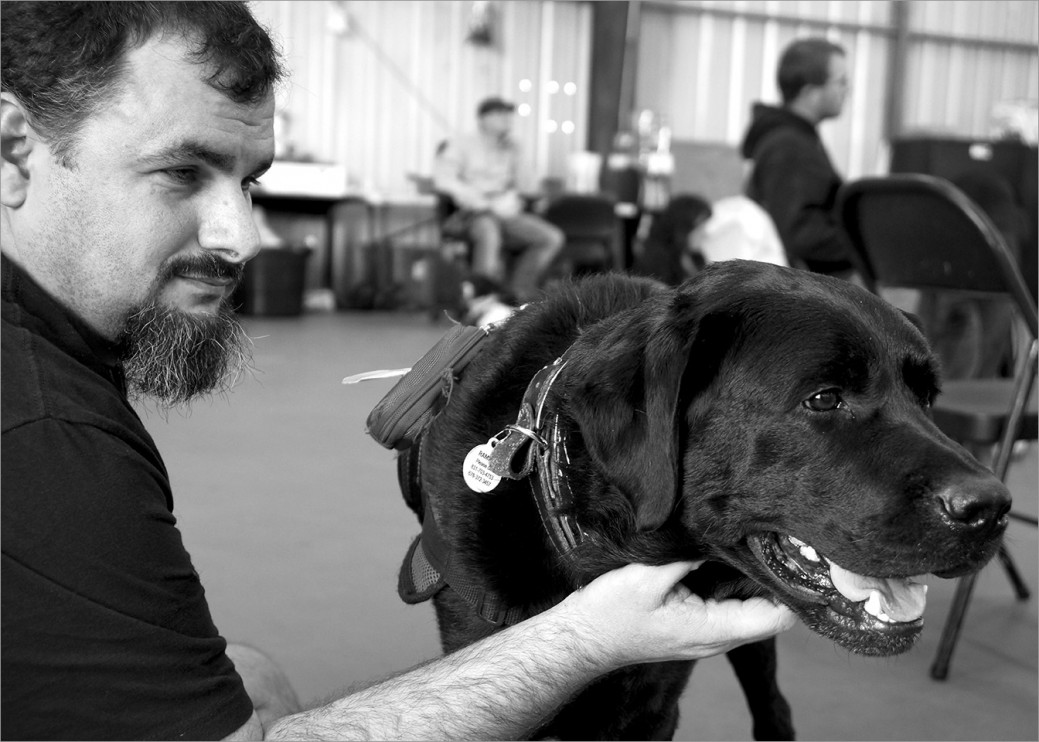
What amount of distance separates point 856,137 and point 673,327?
44.2 ft

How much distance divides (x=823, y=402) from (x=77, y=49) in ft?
3.20

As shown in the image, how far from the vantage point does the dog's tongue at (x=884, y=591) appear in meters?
1.27

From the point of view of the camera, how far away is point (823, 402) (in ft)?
4.23

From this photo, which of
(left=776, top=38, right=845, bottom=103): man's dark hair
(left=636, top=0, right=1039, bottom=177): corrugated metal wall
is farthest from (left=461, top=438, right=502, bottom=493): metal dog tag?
(left=636, top=0, right=1039, bottom=177): corrugated metal wall

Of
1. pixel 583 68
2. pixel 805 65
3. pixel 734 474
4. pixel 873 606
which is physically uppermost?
pixel 583 68

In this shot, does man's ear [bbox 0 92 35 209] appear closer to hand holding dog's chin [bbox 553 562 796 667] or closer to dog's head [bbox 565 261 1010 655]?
dog's head [bbox 565 261 1010 655]

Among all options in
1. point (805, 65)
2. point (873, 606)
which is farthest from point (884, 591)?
point (805, 65)

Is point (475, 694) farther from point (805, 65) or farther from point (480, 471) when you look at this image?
point (805, 65)

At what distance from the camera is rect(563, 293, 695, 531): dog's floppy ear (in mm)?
1263

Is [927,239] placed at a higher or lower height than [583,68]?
lower

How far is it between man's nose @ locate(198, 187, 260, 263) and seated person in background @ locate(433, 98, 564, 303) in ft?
24.1

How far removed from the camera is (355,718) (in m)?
1.20

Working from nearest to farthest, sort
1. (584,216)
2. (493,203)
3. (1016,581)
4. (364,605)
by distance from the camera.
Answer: (364,605), (1016,581), (493,203), (584,216)

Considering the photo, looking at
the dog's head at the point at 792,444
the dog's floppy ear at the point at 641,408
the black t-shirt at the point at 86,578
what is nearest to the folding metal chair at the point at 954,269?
the dog's head at the point at 792,444
